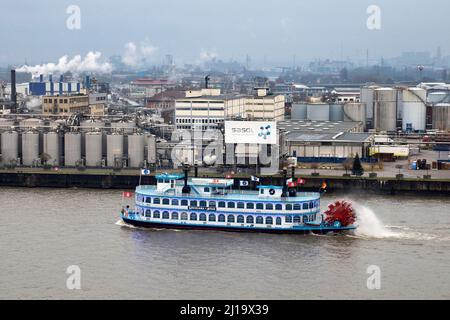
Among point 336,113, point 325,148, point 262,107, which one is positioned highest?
point 262,107

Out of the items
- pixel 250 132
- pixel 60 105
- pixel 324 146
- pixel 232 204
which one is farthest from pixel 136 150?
pixel 60 105

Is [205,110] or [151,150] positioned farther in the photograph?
[205,110]

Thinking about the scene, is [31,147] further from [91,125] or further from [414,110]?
[414,110]

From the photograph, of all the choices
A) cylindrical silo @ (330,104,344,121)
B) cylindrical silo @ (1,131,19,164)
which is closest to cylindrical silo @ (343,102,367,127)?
cylindrical silo @ (330,104,344,121)

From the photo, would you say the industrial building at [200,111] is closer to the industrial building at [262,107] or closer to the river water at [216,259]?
the industrial building at [262,107]

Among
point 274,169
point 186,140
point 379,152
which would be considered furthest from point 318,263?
point 379,152

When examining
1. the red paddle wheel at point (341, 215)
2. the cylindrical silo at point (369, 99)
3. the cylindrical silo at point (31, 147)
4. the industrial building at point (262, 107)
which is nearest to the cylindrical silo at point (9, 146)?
the cylindrical silo at point (31, 147)
